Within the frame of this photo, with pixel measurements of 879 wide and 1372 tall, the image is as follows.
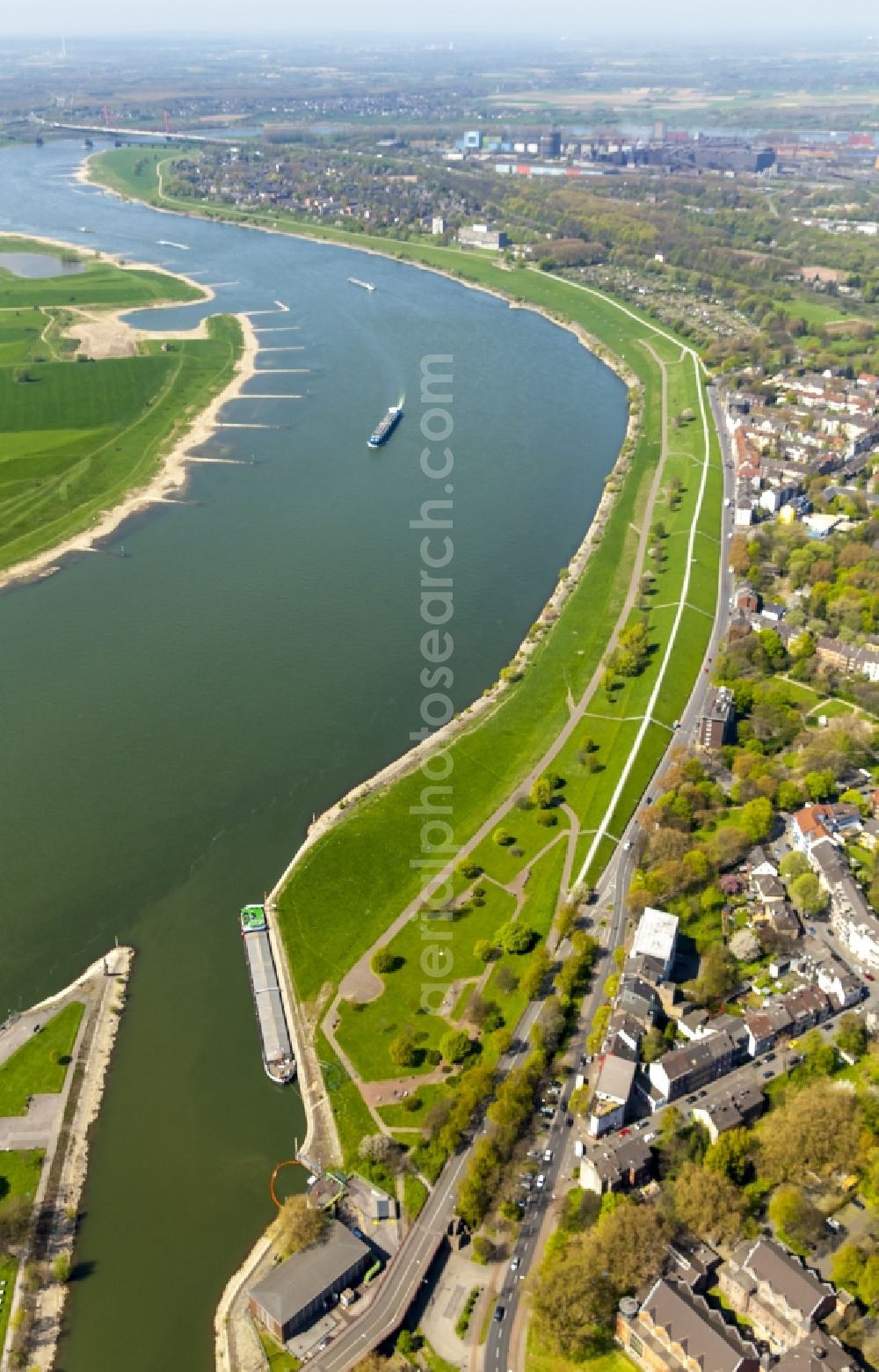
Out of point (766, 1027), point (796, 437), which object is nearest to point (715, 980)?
point (766, 1027)

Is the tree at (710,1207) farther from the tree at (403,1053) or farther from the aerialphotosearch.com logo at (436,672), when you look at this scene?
the aerialphotosearch.com logo at (436,672)

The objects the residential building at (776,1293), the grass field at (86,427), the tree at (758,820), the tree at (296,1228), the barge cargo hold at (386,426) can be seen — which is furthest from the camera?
the barge cargo hold at (386,426)

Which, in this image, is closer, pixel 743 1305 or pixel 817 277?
pixel 743 1305

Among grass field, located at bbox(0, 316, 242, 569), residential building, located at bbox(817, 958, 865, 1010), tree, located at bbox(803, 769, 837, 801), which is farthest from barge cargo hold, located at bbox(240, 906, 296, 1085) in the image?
grass field, located at bbox(0, 316, 242, 569)

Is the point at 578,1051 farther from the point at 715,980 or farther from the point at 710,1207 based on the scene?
the point at 710,1207

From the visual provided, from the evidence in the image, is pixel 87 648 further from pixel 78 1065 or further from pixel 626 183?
pixel 626 183

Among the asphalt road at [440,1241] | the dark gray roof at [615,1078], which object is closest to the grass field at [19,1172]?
the asphalt road at [440,1241]

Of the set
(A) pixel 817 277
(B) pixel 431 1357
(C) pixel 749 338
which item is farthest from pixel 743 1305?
(A) pixel 817 277
